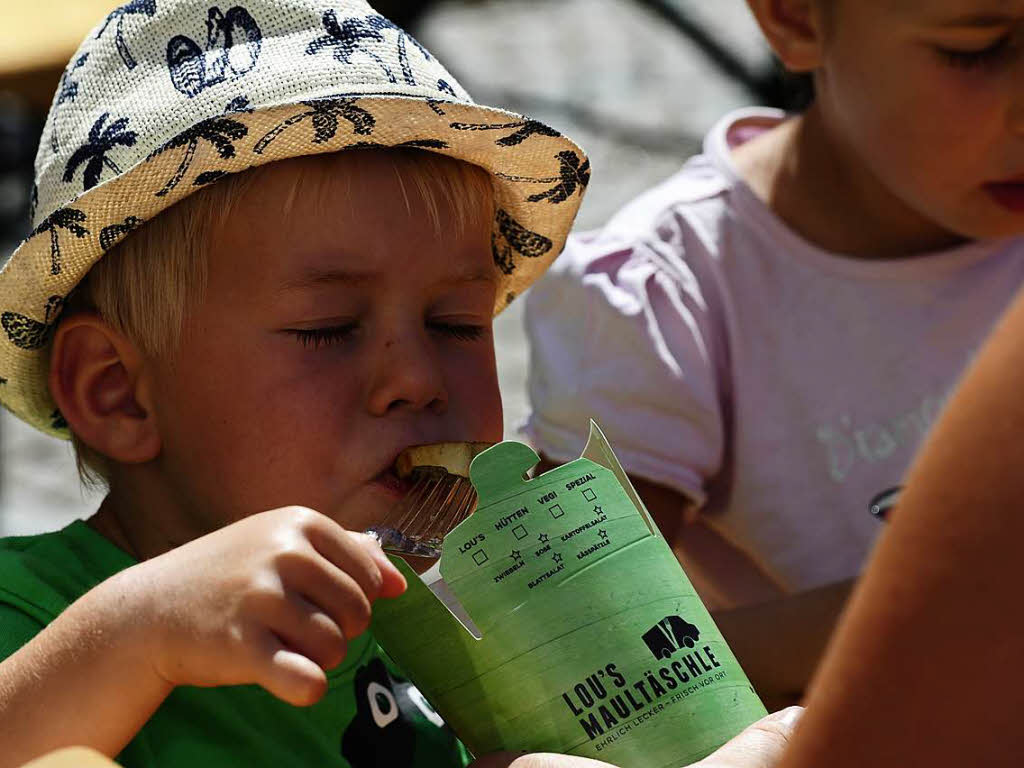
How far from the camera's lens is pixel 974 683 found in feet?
2.23

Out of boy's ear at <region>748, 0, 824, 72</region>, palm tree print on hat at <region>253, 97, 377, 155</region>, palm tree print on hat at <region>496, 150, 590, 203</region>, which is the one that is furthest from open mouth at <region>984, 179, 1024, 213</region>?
palm tree print on hat at <region>253, 97, 377, 155</region>

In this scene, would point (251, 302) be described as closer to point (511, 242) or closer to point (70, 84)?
point (70, 84)

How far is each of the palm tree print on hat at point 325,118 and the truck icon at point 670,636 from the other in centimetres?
61

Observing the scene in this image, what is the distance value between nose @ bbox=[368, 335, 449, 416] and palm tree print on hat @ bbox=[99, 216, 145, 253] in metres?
0.28

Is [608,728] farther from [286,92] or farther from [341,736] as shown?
[286,92]

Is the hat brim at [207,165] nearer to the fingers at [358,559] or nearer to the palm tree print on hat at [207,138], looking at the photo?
the palm tree print on hat at [207,138]

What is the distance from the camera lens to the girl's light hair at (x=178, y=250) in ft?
4.78

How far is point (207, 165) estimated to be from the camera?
1.41 metres

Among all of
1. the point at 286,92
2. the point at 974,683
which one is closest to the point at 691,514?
the point at 286,92

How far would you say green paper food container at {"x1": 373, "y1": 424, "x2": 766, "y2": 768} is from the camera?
108 centimetres

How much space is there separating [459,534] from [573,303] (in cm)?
117

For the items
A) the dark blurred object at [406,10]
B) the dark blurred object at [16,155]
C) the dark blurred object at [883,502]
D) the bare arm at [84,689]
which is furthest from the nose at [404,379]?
the dark blurred object at [406,10]

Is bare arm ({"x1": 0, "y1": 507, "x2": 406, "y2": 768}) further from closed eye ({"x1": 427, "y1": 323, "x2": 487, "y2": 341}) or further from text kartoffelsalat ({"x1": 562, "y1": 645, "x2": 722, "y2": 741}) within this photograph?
closed eye ({"x1": 427, "y1": 323, "x2": 487, "y2": 341})

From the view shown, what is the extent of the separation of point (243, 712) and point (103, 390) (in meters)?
0.39
